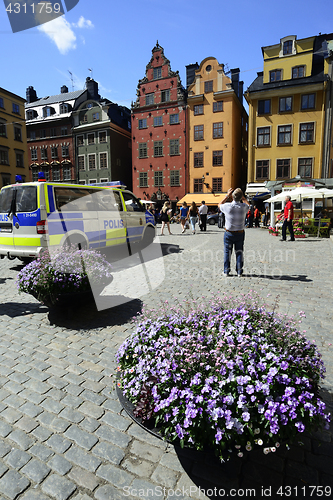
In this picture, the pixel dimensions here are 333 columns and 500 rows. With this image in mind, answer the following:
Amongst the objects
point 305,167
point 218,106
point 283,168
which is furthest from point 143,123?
point 305,167

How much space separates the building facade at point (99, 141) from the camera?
3956 cm

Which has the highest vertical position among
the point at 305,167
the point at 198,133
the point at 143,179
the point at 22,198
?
the point at 198,133

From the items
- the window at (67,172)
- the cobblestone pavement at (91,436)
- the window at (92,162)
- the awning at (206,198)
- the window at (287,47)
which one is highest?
the window at (287,47)

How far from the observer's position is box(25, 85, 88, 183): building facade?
42281mm

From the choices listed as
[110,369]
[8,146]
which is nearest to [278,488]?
[110,369]

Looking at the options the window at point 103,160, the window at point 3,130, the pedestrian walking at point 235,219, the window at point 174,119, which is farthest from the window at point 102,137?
the pedestrian walking at point 235,219

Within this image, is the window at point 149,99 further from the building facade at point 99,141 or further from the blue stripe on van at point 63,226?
the blue stripe on van at point 63,226

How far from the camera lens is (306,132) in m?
29.6

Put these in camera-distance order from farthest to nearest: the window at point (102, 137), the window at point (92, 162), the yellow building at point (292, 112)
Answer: the window at point (92, 162) < the window at point (102, 137) < the yellow building at point (292, 112)

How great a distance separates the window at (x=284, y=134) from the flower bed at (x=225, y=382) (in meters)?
31.9

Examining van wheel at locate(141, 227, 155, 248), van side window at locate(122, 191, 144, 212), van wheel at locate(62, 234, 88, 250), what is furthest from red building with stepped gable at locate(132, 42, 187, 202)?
van wheel at locate(62, 234, 88, 250)

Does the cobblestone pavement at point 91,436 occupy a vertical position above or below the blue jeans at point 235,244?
below

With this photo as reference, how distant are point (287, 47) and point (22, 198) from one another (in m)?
33.1

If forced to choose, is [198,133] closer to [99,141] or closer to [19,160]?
[99,141]
